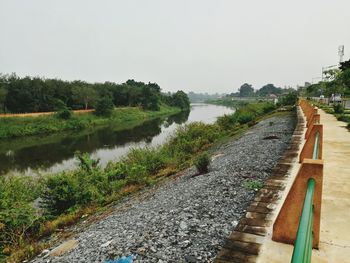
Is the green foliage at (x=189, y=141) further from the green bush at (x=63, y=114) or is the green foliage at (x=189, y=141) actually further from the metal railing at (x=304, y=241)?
the green bush at (x=63, y=114)

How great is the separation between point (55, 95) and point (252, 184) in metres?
48.0

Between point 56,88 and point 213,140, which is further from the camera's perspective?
point 56,88

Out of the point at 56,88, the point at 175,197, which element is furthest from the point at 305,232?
the point at 56,88

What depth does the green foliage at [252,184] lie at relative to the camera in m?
6.02

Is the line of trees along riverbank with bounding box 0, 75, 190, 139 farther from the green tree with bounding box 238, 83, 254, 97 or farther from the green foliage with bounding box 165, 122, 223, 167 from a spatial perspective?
the green tree with bounding box 238, 83, 254, 97

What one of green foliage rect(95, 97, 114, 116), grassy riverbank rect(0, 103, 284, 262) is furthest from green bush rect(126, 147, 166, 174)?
green foliage rect(95, 97, 114, 116)

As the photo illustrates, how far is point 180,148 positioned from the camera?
1639 centimetres

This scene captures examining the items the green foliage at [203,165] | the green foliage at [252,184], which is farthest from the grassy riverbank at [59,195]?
the green foliage at [252,184]

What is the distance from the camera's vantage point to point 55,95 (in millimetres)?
47156

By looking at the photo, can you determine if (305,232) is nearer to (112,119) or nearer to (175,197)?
(175,197)

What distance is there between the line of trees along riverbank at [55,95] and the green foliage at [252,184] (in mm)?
39500

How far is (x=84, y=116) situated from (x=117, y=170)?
35877mm

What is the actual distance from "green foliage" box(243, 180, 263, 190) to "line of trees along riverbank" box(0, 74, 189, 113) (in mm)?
39500

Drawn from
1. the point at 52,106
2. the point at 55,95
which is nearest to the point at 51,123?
the point at 52,106
